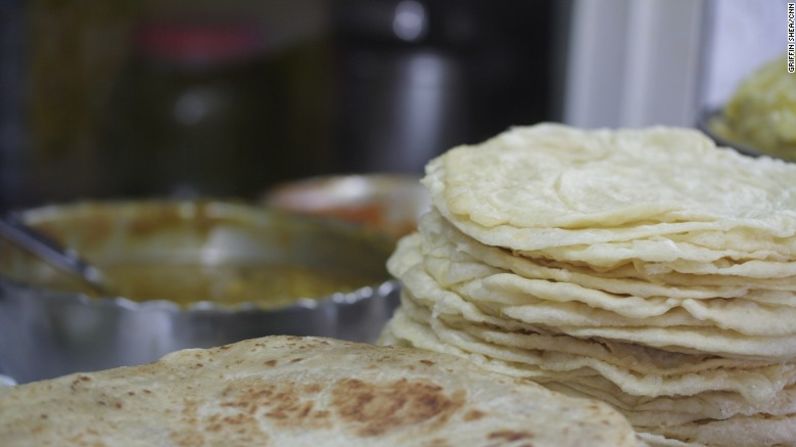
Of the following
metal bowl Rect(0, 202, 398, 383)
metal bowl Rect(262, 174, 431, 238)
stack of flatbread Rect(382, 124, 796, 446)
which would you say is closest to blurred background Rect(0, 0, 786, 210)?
metal bowl Rect(262, 174, 431, 238)

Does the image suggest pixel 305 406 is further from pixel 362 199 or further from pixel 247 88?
pixel 247 88

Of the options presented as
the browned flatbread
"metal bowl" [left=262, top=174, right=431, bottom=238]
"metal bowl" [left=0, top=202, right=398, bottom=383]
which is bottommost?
"metal bowl" [left=262, top=174, right=431, bottom=238]

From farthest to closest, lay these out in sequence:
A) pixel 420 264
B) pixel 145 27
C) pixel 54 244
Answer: pixel 145 27 < pixel 54 244 < pixel 420 264

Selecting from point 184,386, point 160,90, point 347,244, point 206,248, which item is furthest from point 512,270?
point 160,90

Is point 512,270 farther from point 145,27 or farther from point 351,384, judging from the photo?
point 145,27

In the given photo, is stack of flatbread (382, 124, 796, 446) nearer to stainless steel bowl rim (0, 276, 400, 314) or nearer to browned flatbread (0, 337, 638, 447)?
browned flatbread (0, 337, 638, 447)

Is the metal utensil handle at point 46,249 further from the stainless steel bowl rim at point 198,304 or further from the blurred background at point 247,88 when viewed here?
the blurred background at point 247,88
